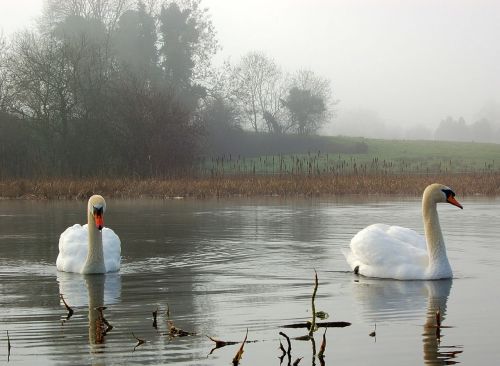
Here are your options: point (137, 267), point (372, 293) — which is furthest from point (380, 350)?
point (137, 267)

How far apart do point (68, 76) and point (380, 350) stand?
32646 mm

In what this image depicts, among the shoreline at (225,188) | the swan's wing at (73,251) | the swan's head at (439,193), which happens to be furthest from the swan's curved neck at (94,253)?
the shoreline at (225,188)

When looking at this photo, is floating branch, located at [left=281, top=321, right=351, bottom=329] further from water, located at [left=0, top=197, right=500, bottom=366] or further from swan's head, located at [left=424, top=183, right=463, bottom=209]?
swan's head, located at [left=424, top=183, right=463, bottom=209]

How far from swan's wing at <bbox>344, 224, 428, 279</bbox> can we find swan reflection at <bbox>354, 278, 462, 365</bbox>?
0.47ft

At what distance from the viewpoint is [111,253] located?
1135cm

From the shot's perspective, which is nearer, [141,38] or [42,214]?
[42,214]

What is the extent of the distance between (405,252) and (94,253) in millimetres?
3615

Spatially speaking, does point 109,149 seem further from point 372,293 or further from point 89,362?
point 89,362

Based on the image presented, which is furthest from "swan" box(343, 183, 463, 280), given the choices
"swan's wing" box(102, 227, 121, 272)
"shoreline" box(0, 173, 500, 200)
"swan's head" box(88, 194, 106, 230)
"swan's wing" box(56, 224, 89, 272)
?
"shoreline" box(0, 173, 500, 200)

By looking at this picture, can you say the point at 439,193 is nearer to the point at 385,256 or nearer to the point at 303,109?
the point at 385,256

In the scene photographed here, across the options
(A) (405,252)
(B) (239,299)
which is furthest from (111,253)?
(A) (405,252)

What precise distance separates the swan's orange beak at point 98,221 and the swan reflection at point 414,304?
2967 millimetres

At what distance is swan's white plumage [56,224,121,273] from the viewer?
11172mm

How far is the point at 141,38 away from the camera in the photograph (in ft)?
168
